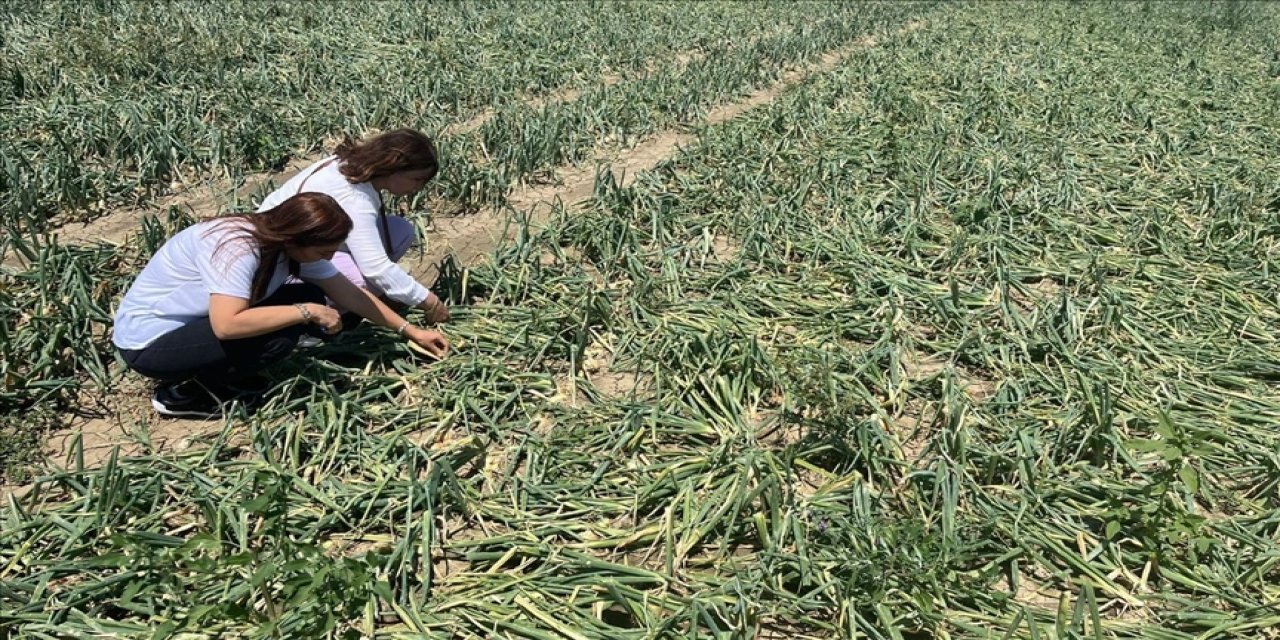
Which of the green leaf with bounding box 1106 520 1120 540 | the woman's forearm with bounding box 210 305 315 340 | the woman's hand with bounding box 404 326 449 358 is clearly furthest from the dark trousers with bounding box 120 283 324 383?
the green leaf with bounding box 1106 520 1120 540

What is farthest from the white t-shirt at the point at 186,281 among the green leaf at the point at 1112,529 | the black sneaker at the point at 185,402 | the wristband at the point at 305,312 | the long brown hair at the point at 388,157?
the green leaf at the point at 1112,529

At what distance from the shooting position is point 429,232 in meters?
4.52

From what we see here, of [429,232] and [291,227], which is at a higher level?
[291,227]

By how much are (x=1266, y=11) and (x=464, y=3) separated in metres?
16.1

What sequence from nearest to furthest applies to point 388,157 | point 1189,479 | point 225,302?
point 1189,479 → point 225,302 → point 388,157

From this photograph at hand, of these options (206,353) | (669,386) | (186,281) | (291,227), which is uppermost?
(291,227)

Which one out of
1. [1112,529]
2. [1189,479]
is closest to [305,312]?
[1112,529]

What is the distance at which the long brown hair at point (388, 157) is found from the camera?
3096 millimetres

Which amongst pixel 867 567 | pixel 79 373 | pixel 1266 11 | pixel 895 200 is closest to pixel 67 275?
pixel 79 373

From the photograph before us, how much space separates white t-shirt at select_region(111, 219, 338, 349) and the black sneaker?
0.26 m

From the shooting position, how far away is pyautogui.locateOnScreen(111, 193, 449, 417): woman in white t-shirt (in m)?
2.61

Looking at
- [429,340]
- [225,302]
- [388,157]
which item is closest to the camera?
[225,302]

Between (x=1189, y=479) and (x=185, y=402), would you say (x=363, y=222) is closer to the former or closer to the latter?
(x=185, y=402)

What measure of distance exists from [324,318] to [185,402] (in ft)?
2.02
